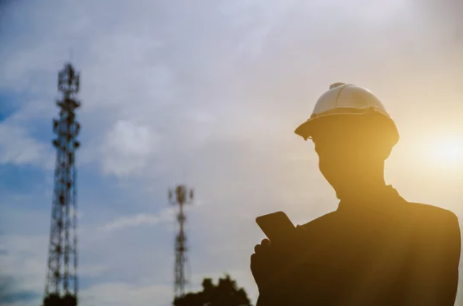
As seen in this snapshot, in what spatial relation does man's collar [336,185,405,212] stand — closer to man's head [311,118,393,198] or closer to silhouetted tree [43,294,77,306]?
man's head [311,118,393,198]

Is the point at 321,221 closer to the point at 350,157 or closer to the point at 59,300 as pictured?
the point at 350,157

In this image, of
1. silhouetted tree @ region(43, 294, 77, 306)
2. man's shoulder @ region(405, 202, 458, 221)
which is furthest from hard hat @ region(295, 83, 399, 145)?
silhouetted tree @ region(43, 294, 77, 306)

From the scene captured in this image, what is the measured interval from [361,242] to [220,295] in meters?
47.7

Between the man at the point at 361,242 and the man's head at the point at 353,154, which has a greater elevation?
the man's head at the point at 353,154

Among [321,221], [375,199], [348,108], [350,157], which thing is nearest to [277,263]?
[321,221]

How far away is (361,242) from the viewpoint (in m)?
3.47

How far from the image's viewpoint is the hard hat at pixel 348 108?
376cm

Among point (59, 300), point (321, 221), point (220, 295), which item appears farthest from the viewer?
point (220, 295)

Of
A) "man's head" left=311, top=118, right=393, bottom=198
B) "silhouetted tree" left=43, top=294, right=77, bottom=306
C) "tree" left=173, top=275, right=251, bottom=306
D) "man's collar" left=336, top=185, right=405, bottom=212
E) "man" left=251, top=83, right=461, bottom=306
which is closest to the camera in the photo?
"man" left=251, top=83, right=461, bottom=306

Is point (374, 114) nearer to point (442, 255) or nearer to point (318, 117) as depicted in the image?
point (318, 117)

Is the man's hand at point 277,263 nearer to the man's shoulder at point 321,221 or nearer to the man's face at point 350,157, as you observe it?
the man's shoulder at point 321,221

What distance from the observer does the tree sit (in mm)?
48094

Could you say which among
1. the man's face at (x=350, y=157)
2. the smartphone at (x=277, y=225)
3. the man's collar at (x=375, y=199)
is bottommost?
the smartphone at (x=277, y=225)

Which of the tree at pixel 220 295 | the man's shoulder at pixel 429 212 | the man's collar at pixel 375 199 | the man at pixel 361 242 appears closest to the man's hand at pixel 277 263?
the man at pixel 361 242
